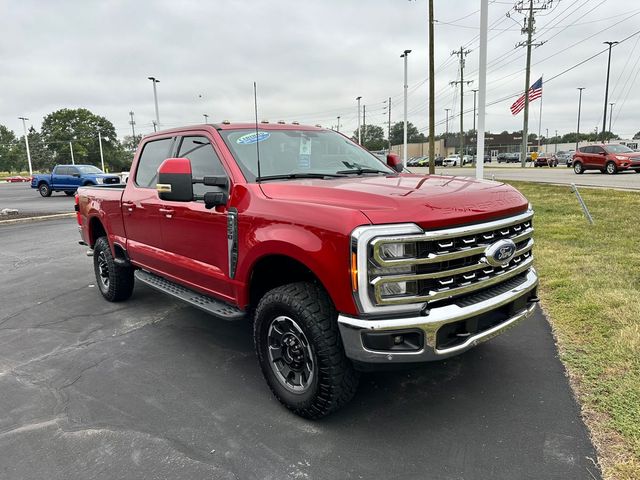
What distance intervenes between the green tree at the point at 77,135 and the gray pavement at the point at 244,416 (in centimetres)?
9654

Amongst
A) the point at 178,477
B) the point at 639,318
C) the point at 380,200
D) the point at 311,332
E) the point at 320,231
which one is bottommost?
the point at 178,477

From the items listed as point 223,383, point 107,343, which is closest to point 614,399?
point 223,383

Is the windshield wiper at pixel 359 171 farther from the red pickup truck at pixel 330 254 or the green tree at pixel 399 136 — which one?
the green tree at pixel 399 136

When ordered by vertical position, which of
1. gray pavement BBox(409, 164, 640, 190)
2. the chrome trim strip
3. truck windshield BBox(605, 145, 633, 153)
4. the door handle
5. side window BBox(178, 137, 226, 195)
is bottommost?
gray pavement BBox(409, 164, 640, 190)

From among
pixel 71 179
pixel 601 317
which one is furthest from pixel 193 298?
pixel 71 179

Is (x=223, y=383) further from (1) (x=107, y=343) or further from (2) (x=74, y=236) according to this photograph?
(2) (x=74, y=236)

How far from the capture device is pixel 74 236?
1109cm

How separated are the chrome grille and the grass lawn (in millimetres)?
1087

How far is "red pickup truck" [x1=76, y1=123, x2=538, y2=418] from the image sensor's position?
2.52m

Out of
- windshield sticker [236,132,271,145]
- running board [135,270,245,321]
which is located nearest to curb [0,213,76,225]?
running board [135,270,245,321]

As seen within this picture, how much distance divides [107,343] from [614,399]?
4.21m

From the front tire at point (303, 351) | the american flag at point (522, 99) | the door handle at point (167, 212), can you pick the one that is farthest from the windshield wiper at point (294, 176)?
the american flag at point (522, 99)

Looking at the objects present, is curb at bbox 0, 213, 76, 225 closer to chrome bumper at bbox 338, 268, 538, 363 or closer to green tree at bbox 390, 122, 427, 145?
chrome bumper at bbox 338, 268, 538, 363

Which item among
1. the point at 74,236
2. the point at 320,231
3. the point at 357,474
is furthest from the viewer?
the point at 74,236
